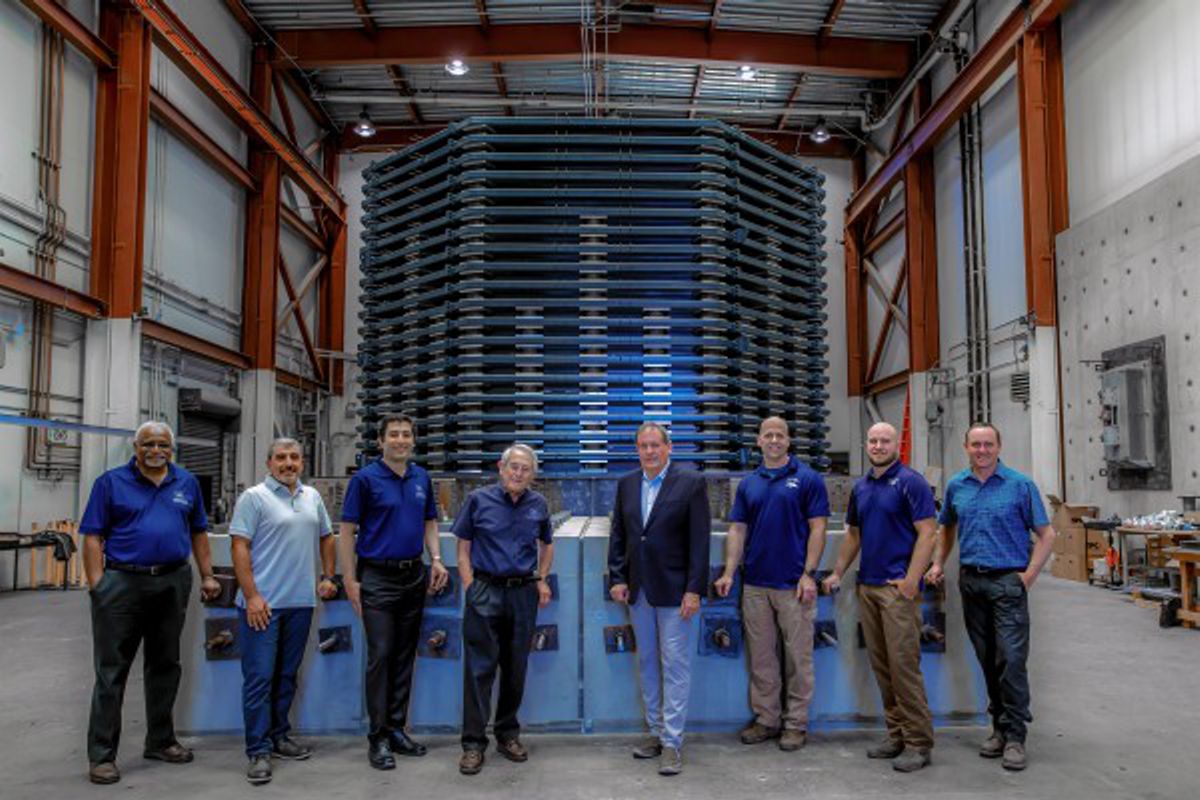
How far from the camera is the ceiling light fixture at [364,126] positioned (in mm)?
17297

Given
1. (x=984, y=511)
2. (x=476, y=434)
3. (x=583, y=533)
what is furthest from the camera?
(x=476, y=434)

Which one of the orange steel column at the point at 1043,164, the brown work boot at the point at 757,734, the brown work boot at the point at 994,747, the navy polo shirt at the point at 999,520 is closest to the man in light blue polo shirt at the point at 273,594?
the brown work boot at the point at 757,734

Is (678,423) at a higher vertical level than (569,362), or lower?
lower

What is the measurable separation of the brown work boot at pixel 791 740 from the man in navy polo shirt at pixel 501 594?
1.15 metres

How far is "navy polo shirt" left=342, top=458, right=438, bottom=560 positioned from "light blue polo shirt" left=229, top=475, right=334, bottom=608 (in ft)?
0.69

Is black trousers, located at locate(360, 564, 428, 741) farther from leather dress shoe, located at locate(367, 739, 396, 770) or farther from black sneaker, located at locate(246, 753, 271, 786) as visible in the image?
black sneaker, located at locate(246, 753, 271, 786)

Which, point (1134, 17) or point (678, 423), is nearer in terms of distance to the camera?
point (678, 423)

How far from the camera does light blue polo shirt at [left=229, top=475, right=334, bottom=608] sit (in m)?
3.66

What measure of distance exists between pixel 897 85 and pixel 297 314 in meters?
12.3

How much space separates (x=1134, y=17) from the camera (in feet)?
32.2

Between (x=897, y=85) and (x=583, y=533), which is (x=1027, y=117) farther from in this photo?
(x=583, y=533)

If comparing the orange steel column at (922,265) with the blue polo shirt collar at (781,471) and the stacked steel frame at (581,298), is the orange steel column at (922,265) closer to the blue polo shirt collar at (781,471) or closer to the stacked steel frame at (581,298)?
the stacked steel frame at (581,298)

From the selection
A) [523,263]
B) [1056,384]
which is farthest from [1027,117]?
[523,263]

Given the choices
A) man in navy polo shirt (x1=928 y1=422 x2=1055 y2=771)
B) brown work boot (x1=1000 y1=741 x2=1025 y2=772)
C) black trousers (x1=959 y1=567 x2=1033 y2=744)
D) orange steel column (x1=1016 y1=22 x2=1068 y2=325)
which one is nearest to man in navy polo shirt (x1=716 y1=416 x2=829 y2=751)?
man in navy polo shirt (x1=928 y1=422 x2=1055 y2=771)
